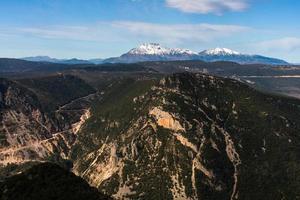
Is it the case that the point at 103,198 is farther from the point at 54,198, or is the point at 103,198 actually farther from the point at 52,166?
the point at 52,166

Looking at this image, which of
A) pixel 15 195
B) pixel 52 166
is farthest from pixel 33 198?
pixel 52 166

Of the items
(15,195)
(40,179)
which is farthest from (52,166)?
(15,195)

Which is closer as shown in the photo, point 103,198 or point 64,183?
point 103,198

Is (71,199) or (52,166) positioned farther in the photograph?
(52,166)

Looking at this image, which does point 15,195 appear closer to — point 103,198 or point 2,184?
point 2,184

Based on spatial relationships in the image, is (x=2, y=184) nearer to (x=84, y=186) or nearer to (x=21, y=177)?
(x=21, y=177)
